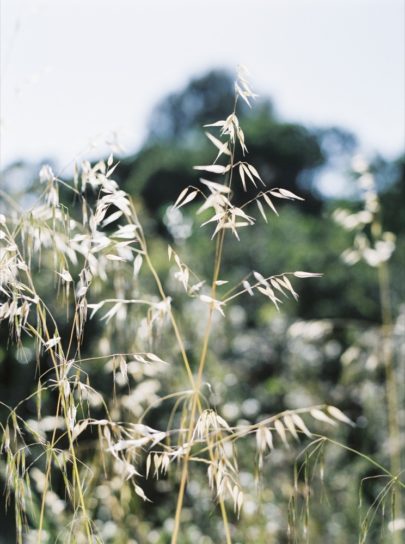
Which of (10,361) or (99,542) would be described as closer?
(99,542)

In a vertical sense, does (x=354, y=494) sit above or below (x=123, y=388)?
below

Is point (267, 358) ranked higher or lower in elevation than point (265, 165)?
higher

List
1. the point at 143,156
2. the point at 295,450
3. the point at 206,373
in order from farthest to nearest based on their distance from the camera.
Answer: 1. the point at 143,156
2. the point at 206,373
3. the point at 295,450

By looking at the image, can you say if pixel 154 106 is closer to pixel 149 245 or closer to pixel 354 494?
pixel 149 245

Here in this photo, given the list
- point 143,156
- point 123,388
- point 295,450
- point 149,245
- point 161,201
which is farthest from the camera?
point 143,156

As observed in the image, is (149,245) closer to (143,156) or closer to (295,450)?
(295,450)

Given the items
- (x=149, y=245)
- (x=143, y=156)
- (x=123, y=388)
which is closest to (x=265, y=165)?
(x=143, y=156)

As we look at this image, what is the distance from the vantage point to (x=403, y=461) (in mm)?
3676

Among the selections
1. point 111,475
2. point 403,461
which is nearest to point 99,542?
point 111,475

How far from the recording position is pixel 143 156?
17234mm

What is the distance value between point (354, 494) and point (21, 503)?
232 centimetres

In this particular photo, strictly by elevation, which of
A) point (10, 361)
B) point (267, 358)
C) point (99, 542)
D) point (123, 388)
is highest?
point (99, 542)

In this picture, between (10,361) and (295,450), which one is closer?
(295,450)

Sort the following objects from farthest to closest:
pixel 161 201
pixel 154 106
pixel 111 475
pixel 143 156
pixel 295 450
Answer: pixel 154 106 → pixel 143 156 → pixel 161 201 → pixel 295 450 → pixel 111 475
